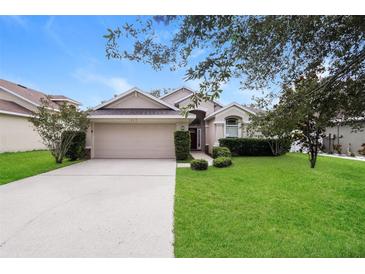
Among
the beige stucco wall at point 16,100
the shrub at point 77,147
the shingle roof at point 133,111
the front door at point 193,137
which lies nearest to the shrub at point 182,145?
the shingle roof at point 133,111

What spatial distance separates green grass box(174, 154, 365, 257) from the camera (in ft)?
10.2

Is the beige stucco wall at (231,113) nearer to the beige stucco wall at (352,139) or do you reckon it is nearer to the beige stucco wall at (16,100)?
the beige stucco wall at (352,139)

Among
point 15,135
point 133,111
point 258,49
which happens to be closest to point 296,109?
point 258,49

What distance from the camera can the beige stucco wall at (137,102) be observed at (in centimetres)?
1499

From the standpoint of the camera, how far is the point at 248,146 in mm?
15070

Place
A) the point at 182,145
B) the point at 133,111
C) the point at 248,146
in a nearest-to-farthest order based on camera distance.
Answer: the point at 182,145 < the point at 133,111 < the point at 248,146

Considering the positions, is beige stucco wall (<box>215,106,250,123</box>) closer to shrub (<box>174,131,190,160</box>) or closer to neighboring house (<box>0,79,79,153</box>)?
shrub (<box>174,131,190,160</box>)

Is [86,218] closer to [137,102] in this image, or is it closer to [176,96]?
[137,102]

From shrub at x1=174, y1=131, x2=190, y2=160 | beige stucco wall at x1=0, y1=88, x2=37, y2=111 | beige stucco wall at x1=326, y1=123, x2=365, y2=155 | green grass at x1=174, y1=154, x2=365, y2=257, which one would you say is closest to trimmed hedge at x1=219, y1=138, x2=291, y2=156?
shrub at x1=174, y1=131, x2=190, y2=160

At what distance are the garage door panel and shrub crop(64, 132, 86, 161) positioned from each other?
1.05 metres

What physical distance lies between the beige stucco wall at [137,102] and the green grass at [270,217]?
860cm

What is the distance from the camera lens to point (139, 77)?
425 cm

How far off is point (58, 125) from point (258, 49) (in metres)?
10.9
